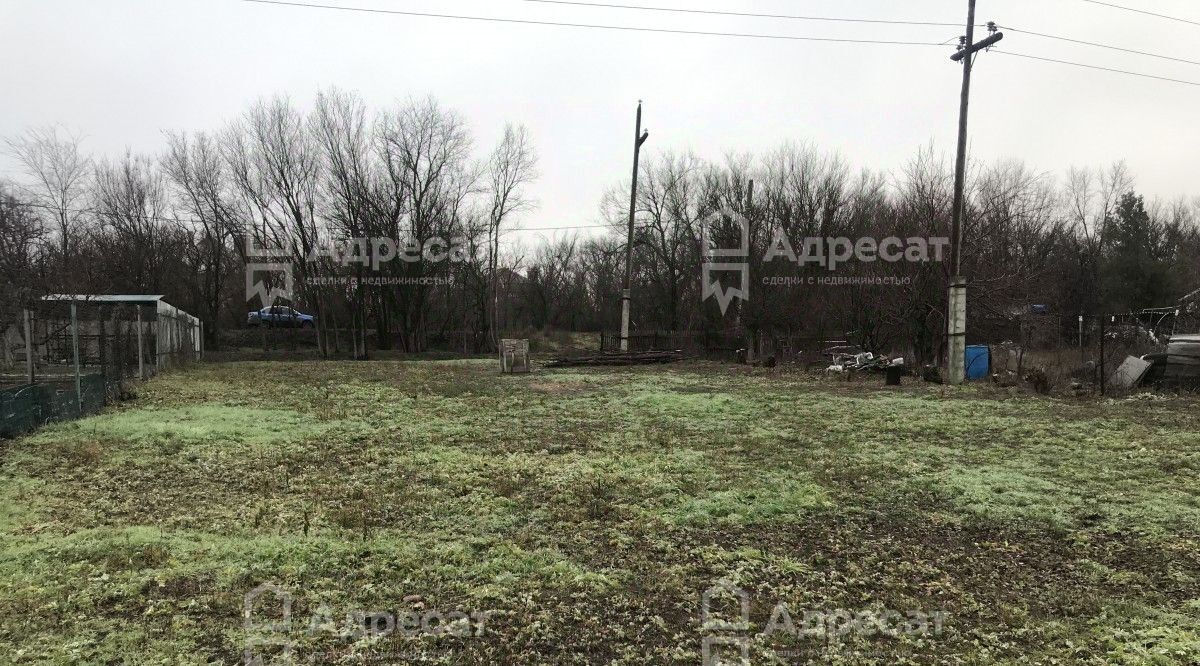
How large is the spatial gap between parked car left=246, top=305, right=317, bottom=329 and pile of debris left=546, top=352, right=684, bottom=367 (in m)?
21.0

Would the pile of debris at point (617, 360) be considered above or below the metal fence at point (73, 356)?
below

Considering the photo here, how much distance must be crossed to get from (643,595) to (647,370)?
15757 millimetres

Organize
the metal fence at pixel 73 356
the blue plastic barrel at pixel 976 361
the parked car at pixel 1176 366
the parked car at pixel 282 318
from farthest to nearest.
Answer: the parked car at pixel 282 318
the blue plastic barrel at pixel 976 361
the parked car at pixel 1176 366
the metal fence at pixel 73 356

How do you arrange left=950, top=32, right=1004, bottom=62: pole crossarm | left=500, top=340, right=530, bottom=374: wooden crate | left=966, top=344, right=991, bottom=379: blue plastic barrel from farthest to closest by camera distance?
left=500, top=340, right=530, bottom=374: wooden crate, left=966, top=344, right=991, bottom=379: blue plastic barrel, left=950, top=32, right=1004, bottom=62: pole crossarm

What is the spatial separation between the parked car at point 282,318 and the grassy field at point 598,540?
2915 cm

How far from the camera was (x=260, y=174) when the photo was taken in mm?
30672

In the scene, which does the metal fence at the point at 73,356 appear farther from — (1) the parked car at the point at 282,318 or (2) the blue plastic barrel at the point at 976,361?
→ (2) the blue plastic barrel at the point at 976,361

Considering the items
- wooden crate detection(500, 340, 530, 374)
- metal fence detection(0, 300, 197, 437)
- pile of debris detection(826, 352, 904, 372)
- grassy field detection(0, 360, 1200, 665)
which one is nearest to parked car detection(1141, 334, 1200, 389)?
grassy field detection(0, 360, 1200, 665)

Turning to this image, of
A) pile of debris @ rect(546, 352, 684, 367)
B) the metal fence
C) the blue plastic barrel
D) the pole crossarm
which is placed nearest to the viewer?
the metal fence

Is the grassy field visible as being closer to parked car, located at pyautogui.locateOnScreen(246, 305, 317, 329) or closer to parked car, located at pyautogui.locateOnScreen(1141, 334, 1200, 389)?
parked car, located at pyautogui.locateOnScreen(1141, 334, 1200, 389)

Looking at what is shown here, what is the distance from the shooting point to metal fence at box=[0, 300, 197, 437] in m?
8.08

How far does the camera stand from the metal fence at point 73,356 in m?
8.08

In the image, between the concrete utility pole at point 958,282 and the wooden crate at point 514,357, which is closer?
the concrete utility pole at point 958,282

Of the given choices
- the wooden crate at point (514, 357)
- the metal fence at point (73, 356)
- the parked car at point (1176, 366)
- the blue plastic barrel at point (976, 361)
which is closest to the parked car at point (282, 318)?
the metal fence at point (73, 356)
